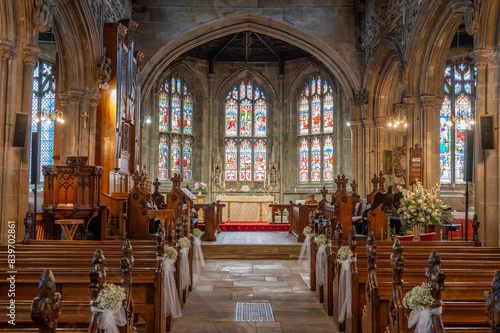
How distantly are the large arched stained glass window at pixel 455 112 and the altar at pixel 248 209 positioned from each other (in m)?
6.11

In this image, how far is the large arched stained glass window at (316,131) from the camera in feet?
66.5

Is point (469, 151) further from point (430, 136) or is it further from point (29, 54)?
point (29, 54)

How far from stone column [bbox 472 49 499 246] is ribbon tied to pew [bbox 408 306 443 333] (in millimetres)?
6054

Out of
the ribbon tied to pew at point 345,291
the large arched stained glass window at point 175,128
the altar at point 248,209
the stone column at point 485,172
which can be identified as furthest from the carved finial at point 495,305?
the large arched stained glass window at point 175,128

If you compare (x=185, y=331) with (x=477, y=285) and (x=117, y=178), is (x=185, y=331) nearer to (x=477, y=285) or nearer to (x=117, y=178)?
(x=477, y=285)

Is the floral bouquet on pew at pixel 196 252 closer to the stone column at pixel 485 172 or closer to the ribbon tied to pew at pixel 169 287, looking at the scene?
the ribbon tied to pew at pixel 169 287

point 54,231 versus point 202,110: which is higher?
point 202,110

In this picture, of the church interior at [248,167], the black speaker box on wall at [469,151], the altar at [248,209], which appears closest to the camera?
the church interior at [248,167]

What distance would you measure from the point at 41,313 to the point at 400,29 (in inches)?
514

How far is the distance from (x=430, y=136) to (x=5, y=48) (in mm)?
9592

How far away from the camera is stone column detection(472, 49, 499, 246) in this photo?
8.47 metres

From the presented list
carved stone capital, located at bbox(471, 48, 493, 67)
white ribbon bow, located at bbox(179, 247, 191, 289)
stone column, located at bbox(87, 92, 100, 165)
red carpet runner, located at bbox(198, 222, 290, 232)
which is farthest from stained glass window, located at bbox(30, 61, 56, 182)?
carved stone capital, located at bbox(471, 48, 493, 67)

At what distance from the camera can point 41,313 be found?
7.07ft

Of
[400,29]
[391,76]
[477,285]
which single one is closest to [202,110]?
→ [391,76]
